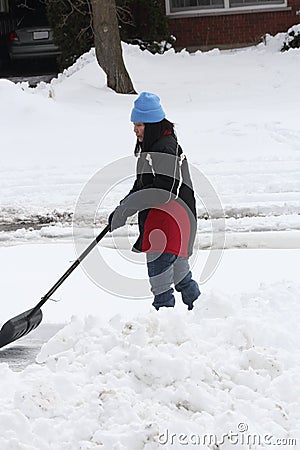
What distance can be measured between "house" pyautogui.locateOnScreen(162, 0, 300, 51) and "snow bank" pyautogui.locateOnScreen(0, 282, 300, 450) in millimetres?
13914

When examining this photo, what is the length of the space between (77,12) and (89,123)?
4.63 m

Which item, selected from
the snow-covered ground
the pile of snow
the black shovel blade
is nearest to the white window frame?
the pile of snow

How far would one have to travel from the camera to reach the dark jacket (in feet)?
17.3

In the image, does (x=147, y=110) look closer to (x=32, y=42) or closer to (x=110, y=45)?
(x=110, y=45)

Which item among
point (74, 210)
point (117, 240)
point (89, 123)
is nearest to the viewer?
point (117, 240)

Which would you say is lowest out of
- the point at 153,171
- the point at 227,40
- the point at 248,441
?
the point at 227,40

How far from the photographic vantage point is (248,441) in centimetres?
354

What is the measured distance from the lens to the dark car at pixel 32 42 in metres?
18.3

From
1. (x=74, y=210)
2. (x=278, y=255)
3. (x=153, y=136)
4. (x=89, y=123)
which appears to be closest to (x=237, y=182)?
(x=74, y=210)

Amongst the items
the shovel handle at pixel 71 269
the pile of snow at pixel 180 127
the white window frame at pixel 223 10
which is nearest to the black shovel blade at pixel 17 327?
the shovel handle at pixel 71 269

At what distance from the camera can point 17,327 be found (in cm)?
532

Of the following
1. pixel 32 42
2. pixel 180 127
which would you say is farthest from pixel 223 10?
pixel 180 127

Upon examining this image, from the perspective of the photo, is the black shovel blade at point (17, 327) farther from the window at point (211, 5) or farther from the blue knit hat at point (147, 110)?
the window at point (211, 5)

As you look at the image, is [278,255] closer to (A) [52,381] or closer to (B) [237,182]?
(B) [237,182]
